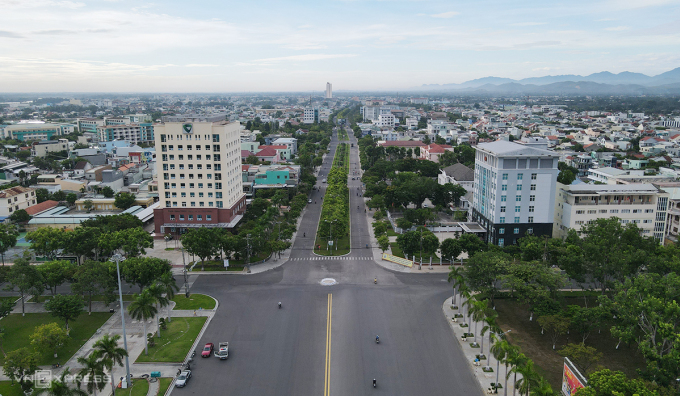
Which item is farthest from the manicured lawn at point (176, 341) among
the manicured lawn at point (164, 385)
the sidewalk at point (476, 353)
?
the sidewalk at point (476, 353)

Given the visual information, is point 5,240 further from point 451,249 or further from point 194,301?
point 451,249

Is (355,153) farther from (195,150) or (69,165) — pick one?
(195,150)

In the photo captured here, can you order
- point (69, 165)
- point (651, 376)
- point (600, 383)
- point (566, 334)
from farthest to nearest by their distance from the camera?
point (69, 165), point (566, 334), point (651, 376), point (600, 383)

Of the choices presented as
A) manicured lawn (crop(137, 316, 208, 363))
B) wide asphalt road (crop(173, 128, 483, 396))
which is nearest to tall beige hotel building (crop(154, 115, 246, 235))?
wide asphalt road (crop(173, 128, 483, 396))

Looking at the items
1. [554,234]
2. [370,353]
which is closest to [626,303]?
[370,353]

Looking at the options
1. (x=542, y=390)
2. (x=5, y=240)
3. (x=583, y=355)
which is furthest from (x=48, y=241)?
(x=583, y=355)

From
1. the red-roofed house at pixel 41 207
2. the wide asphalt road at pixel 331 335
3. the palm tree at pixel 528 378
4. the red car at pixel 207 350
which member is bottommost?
the wide asphalt road at pixel 331 335

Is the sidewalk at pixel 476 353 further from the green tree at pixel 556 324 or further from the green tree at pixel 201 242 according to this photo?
the green tree at pixel 201 242
